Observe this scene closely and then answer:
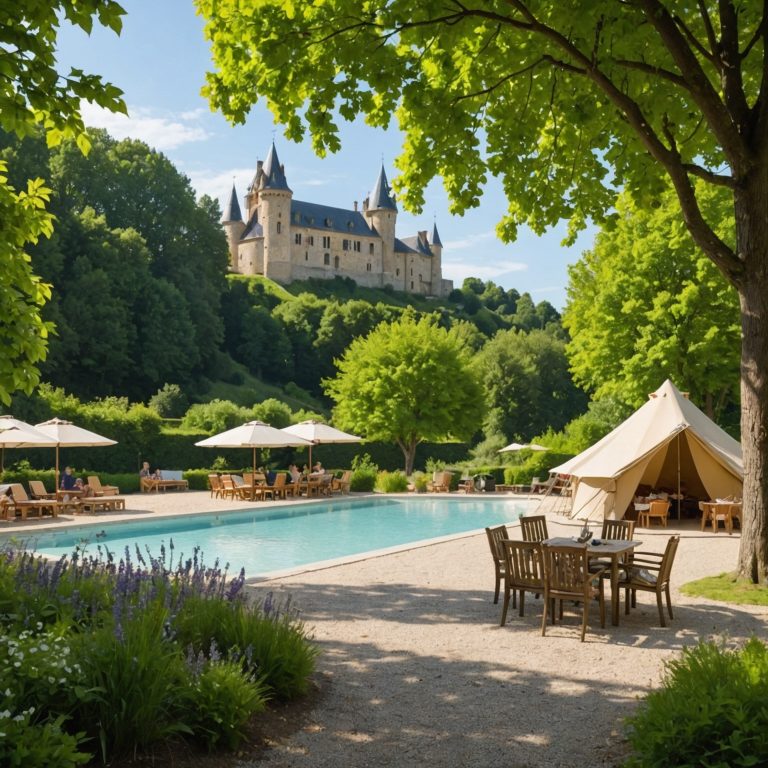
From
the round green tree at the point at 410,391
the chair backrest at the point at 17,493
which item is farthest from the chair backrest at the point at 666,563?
the round green tree at the point at 410,391

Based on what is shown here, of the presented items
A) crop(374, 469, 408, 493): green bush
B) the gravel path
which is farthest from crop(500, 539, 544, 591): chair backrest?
crop(374, 469, 408, 493): green bush

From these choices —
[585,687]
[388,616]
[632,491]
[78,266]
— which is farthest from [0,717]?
[78,266]

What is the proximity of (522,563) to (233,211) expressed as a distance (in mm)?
102532

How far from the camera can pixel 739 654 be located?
4805 mm

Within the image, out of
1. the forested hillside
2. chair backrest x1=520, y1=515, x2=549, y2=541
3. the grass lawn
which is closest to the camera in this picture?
the grass lawn

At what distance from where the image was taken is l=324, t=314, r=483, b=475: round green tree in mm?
34406

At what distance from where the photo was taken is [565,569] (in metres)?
7.52

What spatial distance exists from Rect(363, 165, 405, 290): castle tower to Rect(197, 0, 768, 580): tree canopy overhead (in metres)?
96.8

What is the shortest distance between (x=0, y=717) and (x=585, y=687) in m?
3.88

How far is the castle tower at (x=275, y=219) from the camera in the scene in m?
95.4

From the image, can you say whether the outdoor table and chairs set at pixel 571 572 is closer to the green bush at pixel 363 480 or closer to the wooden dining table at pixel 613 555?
the wooden dining table at pixel 613 555

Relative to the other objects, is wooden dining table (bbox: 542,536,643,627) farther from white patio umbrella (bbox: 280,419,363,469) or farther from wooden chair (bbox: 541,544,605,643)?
white patio umbrella (bbox: 280,419,363,469)

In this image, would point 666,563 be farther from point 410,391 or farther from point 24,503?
point 410,391

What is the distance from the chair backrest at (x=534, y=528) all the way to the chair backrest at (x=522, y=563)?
71.5 inches
